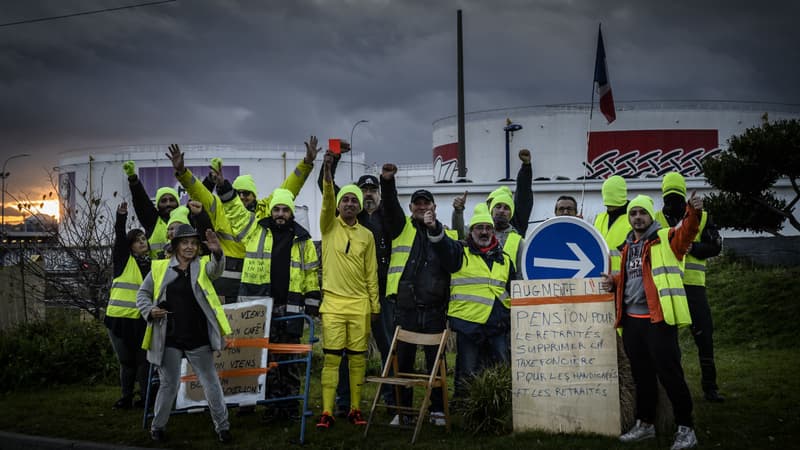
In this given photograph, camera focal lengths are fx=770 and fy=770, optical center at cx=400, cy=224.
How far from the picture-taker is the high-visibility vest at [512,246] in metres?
7.93

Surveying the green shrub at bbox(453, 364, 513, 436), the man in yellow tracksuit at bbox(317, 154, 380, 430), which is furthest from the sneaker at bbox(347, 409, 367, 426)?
the green shrub at bbox(453, 364, 513, 436)

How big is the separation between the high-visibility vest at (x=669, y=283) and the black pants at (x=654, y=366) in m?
0.17

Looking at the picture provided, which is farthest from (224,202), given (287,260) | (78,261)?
(78,261)

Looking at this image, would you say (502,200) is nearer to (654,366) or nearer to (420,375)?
(420,375)

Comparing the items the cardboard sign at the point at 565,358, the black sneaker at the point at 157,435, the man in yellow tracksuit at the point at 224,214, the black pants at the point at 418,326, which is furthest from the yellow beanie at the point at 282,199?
the cardboard sign at the point at 565,358

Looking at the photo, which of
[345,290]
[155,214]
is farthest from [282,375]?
[155,214]

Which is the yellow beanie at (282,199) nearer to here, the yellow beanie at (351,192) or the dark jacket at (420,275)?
the yellow beanie at (351,192)

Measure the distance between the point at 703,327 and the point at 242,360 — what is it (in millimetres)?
4732

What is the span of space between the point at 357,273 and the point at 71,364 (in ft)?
18.6

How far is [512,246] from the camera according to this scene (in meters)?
8.00

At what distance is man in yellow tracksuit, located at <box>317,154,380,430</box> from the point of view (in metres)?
7.30

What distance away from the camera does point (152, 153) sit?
183 feet

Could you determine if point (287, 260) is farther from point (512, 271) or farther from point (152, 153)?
point (152, 153)

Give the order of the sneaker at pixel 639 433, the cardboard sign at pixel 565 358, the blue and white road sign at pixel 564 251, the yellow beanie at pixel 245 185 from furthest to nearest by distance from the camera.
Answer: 1. the yellow beanie at pixel 245 185
2. the blue and white road sign at pixel 564 251
3. the cardboard sign at pixel 565 358
4. the sneaker at pixel 639 433
